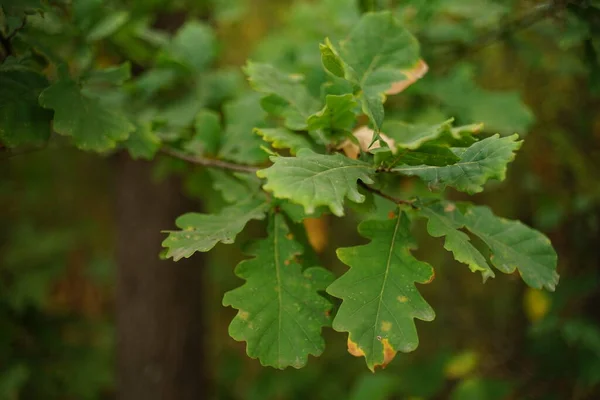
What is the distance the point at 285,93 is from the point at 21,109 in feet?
1.79

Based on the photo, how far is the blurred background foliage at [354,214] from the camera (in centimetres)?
162

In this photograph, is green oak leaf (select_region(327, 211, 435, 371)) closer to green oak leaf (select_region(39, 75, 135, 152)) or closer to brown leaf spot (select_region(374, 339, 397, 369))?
brown leaf spot (select_region(374, 339, 397, 369))

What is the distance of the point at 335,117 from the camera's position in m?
0.96

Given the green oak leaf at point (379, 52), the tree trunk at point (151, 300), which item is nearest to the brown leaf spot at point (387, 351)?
the green oak leaf at point (379, 52)

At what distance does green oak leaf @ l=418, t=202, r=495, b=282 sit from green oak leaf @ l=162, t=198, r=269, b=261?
331 mm

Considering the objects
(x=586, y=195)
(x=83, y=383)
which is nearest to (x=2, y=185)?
(x=83, y=383)

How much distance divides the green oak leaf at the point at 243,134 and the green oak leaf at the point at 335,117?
0.84 feet

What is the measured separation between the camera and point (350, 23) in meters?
1.63

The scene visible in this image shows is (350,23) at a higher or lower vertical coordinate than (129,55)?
higher

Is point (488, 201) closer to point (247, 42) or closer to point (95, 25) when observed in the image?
point (247, 42)

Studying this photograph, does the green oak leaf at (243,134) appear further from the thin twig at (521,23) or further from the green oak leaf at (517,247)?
the thin twig at (521,23)

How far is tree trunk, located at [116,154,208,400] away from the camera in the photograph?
2.16 meters

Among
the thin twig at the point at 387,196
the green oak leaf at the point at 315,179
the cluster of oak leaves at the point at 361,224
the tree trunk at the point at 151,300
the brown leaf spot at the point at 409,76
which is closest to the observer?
the green oak leaf at the point at 315,179

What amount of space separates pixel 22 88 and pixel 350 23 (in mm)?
985
